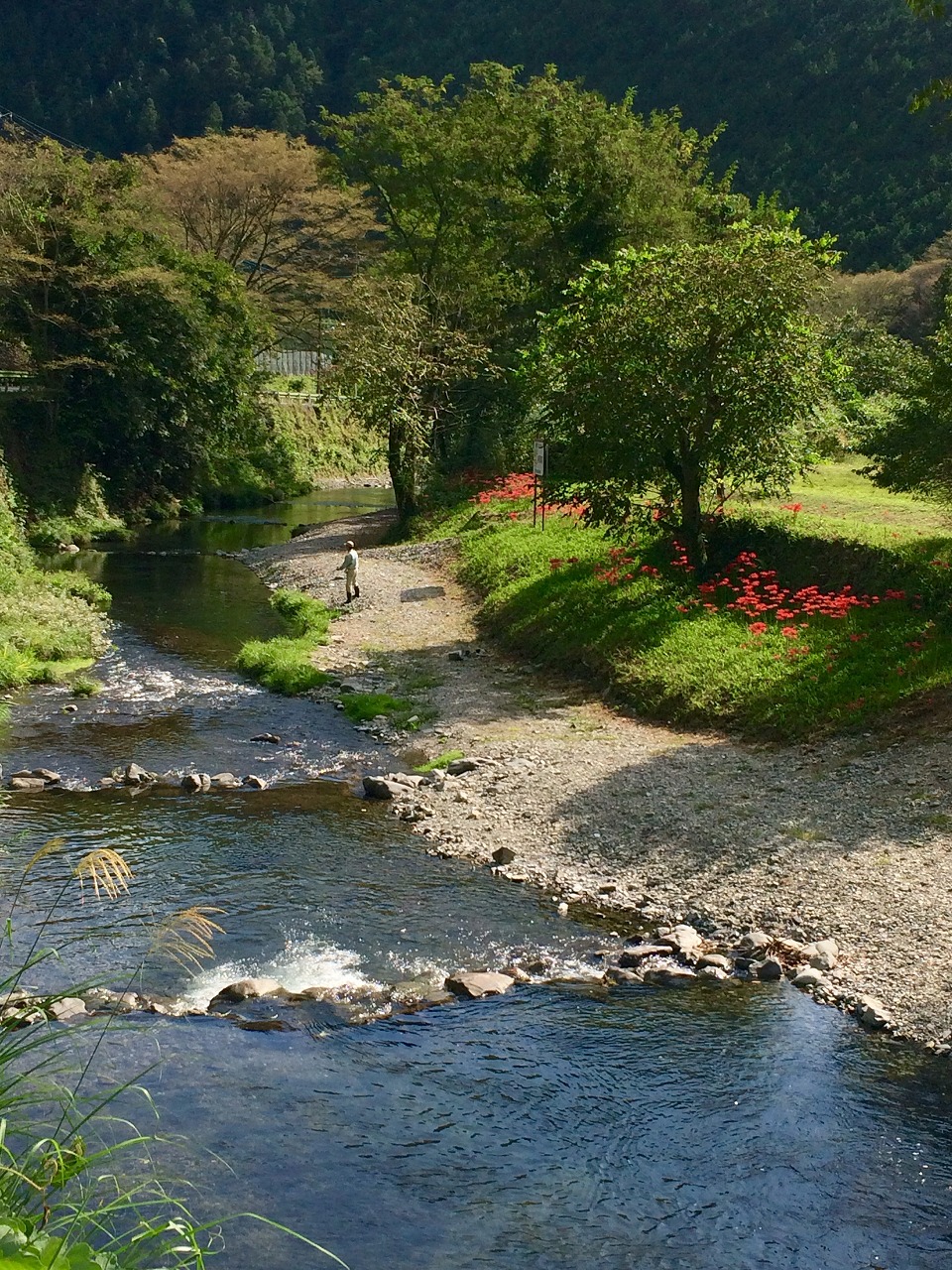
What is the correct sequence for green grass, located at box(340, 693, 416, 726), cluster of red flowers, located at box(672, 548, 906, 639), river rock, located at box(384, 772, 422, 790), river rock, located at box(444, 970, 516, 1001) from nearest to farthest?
river rock, located at box(444, 970, 516, 1001), river rock, located at box(384, 772, 422, 790), cluster of red flowers, located at box(672, 548, 906, 639), green grass, located at box(340, 693, 416, 726)

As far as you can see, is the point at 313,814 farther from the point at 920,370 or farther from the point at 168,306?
the point at 168,306

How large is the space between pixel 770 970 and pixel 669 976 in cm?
90

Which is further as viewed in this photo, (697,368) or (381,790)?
(697,368)

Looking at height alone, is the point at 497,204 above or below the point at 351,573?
above

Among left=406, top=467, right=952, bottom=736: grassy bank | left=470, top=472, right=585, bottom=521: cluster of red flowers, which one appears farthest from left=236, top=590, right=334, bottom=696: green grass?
left=470, top=472, right=585, bottom=521: cluster of red flowers

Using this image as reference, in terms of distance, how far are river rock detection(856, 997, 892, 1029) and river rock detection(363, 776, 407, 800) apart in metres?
7.15

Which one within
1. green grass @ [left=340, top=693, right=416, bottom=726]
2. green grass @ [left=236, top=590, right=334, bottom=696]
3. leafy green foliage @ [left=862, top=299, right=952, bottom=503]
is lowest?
green grass @ [left=340, top=693, right=416, bottom=726]

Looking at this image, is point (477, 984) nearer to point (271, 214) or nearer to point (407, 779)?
point (407, 779)

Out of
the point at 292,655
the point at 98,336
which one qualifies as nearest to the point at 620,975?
the point at 292,655

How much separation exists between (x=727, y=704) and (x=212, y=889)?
8.28 meters

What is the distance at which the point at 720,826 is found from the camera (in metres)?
14.2

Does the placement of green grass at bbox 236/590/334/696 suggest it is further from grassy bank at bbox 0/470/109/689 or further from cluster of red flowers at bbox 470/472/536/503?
A: cluster of red flowers at bbox 470/472/536/503

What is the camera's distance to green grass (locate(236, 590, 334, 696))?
21812 mm

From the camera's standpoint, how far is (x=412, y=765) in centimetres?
1764
